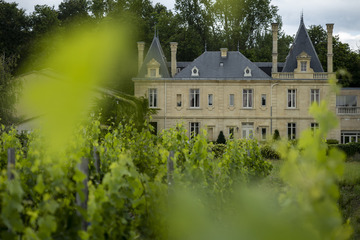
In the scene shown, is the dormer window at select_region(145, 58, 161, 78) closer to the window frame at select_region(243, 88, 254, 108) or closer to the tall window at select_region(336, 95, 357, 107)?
the window frame at select_region(243, 88, 254, 108)

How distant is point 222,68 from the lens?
3212 cm

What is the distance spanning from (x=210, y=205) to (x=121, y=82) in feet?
95.8

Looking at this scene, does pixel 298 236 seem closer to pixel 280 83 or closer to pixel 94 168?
pixel 94 168

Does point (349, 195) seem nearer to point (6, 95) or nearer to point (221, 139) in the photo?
point (6, 95)

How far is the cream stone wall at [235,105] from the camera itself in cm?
3166

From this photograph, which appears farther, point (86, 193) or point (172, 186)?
point (172, 186)

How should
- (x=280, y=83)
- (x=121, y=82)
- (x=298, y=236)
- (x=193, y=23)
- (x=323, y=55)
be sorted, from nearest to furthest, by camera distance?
1. (x=298, y=236)
2. (x=280, y=83)
3. (x=121, y=82)
4. (x=323, y=55)
5. (x=193, y=23)

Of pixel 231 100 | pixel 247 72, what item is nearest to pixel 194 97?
pixel 231 100

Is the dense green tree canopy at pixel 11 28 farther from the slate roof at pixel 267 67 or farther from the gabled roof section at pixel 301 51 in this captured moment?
the gabled roof section at pixel 301 51

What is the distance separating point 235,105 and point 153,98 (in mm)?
5751


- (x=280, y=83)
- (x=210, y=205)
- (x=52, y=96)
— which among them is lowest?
(x=210, y=205)

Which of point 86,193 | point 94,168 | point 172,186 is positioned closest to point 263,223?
point 86,193

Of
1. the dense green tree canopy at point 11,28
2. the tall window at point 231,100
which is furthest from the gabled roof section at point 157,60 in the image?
the dense green tree canopy at point 11,28

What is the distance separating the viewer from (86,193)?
14.2 feet
